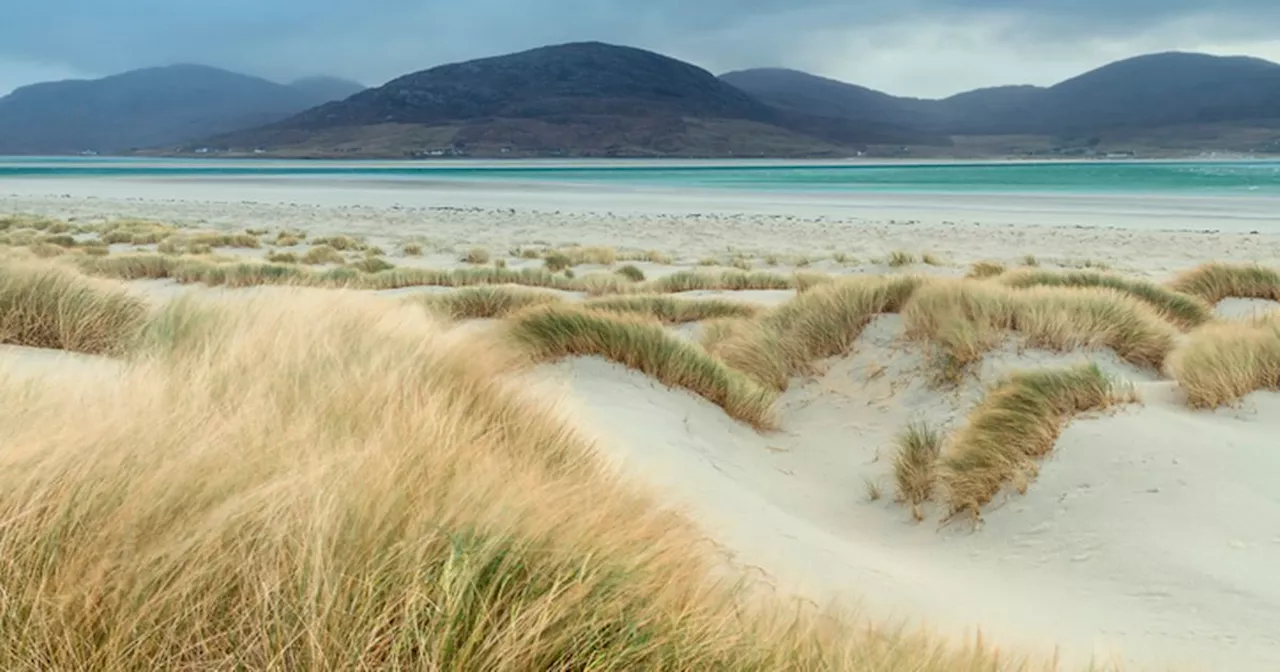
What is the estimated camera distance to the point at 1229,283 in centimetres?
1062

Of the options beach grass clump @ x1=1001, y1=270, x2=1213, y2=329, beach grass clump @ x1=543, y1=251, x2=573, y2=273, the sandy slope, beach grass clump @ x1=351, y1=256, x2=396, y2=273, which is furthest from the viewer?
beach grass clump @ x1=543, y1=251, x2=573, y2=273

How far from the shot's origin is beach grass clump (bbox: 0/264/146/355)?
5.86 meters

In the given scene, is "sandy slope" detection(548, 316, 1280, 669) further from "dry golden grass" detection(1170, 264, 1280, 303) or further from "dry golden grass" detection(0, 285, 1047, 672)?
"dry golden grass" detection(1170, 264, 1280, 303)

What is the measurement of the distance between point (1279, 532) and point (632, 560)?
3472mm

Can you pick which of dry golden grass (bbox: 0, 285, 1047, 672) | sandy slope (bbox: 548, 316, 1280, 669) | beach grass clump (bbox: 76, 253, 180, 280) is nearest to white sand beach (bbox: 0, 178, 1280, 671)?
sandy slope (bbox: 548, 316, 1280, 669)

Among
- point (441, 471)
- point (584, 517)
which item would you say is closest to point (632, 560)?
point (584, 517)

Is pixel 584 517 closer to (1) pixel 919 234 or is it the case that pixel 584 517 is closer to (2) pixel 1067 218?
(1) pixel 919 234

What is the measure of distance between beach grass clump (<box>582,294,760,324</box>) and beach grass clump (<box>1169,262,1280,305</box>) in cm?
510

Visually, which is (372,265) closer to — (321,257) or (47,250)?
(321,257)

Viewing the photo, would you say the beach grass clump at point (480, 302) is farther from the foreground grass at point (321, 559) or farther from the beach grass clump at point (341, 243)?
the beach grass clump at point (341, 243)

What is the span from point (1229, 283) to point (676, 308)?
649cm

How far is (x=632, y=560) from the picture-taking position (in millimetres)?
2350

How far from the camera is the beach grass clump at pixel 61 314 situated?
586 centimetres

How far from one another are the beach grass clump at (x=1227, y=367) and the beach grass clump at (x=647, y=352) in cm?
265
